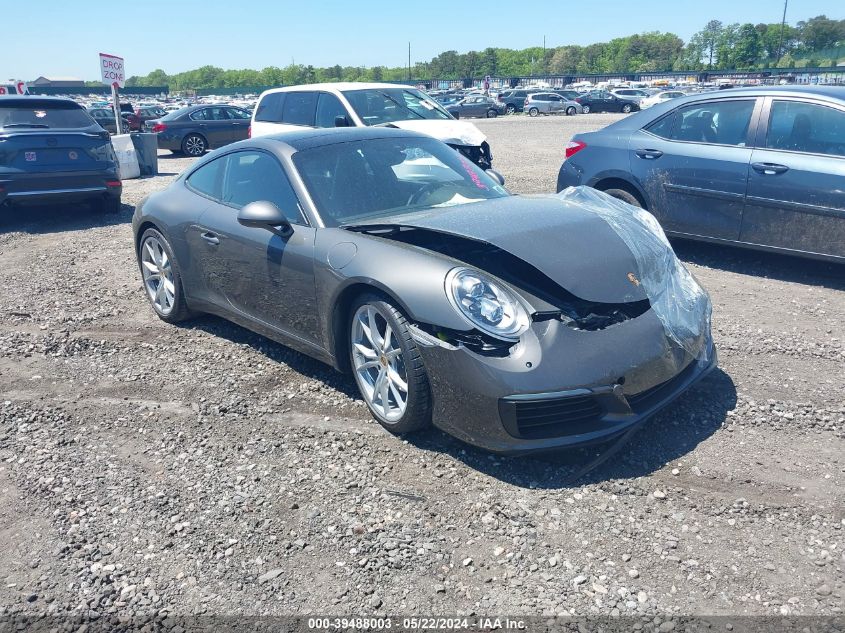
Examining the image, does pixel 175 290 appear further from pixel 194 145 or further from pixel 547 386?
A: pixel 194 145

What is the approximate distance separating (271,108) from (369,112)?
6.56ft

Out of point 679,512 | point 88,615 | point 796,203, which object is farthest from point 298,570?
point 796,203

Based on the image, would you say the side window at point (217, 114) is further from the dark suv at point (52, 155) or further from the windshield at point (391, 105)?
the windshield at point (391, 105)

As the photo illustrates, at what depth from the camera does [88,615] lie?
2.56 m

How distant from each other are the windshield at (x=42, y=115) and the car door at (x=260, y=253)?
583 centimetres

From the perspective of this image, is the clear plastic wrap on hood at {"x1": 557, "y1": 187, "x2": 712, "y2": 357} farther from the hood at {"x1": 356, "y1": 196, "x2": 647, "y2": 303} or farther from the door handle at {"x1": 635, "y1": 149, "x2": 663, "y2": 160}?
the door handle at {"x1": 635, "y1": 149, "x2": 663, "y2": 160}

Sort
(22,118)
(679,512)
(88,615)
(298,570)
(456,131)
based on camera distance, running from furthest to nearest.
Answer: (456,131), (22,118), (679,512), (298,570), (88,615)

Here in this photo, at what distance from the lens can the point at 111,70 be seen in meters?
15.6

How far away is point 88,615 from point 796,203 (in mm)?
5798

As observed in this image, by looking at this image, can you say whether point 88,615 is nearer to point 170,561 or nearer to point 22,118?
point 170,561

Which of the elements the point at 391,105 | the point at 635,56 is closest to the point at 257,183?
the point at 391,105

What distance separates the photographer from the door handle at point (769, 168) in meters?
6.05

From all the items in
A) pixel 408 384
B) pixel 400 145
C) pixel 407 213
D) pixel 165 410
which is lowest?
pixel 165 410

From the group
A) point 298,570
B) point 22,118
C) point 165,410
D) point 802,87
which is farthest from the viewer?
point 22,118
